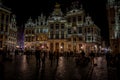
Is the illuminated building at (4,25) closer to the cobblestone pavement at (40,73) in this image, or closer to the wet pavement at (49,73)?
the wet pavement at (49,73)

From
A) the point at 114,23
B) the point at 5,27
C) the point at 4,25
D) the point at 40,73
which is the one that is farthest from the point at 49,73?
the point at 5,27

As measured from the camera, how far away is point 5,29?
6347 centimetres

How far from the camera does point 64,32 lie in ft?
220

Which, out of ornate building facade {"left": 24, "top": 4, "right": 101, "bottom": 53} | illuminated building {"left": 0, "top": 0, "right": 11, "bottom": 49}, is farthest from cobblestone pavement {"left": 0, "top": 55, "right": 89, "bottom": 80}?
illuminated building {"left": 0, "top": 0, "right": 11, "bottom": 49}

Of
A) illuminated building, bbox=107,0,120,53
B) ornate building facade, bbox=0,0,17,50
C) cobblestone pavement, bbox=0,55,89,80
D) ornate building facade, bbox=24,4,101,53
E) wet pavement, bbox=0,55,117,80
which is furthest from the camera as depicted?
ornate building facade, bbox=24,4,101,53

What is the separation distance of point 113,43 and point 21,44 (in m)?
47.0

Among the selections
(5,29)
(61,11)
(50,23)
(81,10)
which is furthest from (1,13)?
(81,10)

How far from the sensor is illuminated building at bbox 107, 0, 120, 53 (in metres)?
47.0

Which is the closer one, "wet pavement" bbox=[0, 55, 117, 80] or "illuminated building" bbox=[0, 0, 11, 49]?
"wet pavement" bbox=[0, 55, 117, 80]

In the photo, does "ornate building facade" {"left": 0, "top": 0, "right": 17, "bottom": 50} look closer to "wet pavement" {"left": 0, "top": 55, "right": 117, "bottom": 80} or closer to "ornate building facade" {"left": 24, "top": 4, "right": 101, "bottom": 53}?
"ornate building facade" {"left": 24, "top": 4, "right": 101, "bottom": 53}

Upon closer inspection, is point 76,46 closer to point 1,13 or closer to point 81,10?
point 81,10

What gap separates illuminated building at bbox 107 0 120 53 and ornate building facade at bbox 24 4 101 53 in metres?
12.9

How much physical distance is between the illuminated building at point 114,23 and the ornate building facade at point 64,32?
12.9m

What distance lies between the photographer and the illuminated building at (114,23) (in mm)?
46991
